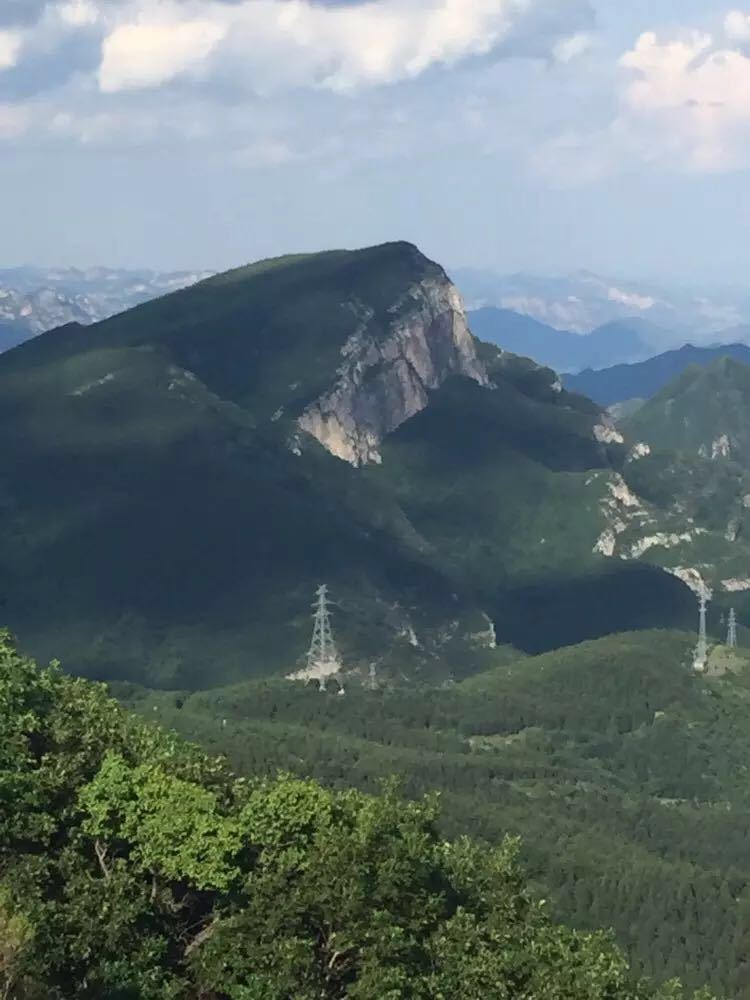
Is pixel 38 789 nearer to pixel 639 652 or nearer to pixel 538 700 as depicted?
pixel 538 700

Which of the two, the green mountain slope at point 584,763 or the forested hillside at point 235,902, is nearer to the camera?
the forested hillside at point 235,902

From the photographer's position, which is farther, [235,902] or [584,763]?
[584,763]

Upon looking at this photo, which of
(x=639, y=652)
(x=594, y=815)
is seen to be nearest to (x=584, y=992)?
(x=594, y=815)

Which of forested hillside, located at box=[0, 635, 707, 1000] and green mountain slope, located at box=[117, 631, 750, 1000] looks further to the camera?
green mountain slope, located at box=[117, 631, 750, 1000]
